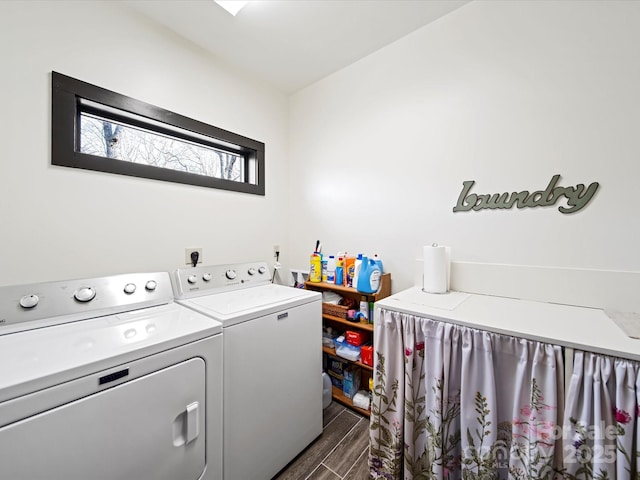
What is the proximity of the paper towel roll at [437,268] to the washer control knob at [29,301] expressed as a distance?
197 centimetres

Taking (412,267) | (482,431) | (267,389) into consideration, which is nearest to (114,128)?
(267,389)

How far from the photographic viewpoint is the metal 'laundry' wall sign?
4.14 ft

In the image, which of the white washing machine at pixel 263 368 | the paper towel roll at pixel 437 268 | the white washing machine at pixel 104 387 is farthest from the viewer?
the paper towel roll at pixel 437 268

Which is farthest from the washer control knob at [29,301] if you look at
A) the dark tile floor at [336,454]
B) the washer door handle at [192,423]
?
the dark tile floor at [336,454]

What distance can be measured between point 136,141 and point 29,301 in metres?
1.09

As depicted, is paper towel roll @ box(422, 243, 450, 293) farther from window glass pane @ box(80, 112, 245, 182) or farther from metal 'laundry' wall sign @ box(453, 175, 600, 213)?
window glass pane @ box(80, 112, 245, 182)

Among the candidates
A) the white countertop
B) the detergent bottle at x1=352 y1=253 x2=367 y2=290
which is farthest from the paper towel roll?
the detergent bottle at x1=352 y1=253 x2=367 y2=290

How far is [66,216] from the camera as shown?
1306 mm

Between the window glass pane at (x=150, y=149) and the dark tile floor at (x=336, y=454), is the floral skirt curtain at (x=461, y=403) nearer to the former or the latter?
the dark tile floor at (x=336, y=454)

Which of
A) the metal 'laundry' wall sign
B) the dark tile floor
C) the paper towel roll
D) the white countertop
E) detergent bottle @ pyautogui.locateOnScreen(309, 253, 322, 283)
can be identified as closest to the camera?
the white countertop

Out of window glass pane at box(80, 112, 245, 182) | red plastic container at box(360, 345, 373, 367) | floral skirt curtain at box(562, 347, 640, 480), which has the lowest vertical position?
red plastic container at box(360, 345, 373, 367)

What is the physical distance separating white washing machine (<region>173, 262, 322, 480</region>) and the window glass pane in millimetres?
814

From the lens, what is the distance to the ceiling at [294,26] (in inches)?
60.4

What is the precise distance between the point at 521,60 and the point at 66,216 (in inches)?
105
